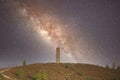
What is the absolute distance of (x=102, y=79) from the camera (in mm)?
63781

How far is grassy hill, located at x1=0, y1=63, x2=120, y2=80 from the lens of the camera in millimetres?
61906

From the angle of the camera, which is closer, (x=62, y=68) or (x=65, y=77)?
(x=65, y=77)

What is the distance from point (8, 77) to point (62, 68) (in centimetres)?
1686

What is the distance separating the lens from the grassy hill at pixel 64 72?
61906 mm

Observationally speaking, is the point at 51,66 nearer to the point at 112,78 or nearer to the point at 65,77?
the point at 65,77

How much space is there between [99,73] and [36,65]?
17184 millimetres

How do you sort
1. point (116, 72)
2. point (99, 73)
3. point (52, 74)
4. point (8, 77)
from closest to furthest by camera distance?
point (8, 77)
point (52, 74)
point (99, 73)
point (116, 72)

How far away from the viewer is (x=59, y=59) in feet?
255

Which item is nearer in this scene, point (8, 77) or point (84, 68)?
point (8, 77)

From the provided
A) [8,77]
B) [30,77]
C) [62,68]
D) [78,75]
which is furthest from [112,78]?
[8,77]

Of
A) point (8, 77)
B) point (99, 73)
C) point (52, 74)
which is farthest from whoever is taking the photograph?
point (99, 73)

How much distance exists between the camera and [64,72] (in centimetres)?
6775

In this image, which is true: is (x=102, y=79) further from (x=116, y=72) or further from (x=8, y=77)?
(x=8, y=77)

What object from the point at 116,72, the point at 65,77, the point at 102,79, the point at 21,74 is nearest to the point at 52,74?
the point at 65,77
